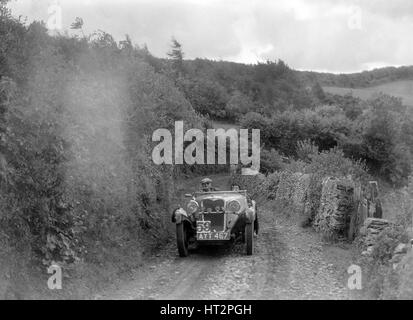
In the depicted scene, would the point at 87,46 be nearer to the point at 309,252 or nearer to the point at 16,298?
the point at 309,252

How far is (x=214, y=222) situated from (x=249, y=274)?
2344 mm

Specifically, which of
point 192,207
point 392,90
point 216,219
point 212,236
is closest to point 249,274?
point 212,236

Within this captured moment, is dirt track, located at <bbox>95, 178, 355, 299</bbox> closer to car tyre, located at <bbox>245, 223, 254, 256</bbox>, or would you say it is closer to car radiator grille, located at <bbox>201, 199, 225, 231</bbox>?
car tyre, located at <bbox>245, 223, 254, 256</bbox>

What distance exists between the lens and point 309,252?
13555mm

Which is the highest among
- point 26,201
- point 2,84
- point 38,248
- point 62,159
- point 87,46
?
point 87,46

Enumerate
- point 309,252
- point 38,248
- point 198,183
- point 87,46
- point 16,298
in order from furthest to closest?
point 198,183
point 87,46
point 309,252
point 38,248
point 16,298

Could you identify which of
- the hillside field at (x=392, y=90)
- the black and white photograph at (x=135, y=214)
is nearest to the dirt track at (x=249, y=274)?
the black and white photograph at (x=135, y=214)

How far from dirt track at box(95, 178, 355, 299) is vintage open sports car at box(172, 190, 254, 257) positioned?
0.45 metres

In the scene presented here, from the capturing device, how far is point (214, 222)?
13109 millimetres

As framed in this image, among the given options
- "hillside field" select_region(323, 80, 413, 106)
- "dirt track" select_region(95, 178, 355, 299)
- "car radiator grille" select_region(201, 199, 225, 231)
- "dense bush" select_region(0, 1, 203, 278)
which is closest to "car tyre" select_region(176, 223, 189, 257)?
"dirt track" select_region(95, 178, 355, 299)

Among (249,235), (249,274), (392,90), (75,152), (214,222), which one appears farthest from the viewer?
(392,90)

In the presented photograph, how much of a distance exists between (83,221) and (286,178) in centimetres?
1380

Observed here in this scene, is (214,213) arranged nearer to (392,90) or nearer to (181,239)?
(181,239)
